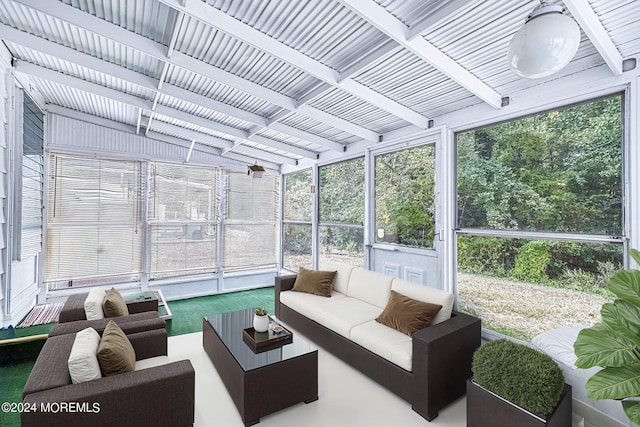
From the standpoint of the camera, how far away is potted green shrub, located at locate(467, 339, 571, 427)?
5.90 ft

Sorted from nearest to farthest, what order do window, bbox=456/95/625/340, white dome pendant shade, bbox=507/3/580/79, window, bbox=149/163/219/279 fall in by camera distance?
white dome pendant shade, bbox=507/3/580/79 < window, bbox=456/95/625/340 < window, bbox=149/163/219/279

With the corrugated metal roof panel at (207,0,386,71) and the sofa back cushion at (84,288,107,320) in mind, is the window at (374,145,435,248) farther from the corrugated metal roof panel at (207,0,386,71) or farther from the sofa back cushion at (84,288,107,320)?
the sofa back cushion at (84,288,107,320)

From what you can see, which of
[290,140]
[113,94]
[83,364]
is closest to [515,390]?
[83,364]

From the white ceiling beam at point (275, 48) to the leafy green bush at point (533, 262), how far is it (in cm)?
198

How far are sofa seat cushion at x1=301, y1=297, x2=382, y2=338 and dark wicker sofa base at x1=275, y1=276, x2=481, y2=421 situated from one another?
17cm

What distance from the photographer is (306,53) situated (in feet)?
8.61

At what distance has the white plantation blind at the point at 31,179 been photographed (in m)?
3.74

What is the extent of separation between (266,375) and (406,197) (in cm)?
282

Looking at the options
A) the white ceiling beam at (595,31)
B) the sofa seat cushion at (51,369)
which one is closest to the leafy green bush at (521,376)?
the white ceiling beam at (595,31)

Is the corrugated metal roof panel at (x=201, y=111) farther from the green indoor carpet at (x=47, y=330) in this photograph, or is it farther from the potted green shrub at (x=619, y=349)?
the potted green shrub at (x=619, y=349)

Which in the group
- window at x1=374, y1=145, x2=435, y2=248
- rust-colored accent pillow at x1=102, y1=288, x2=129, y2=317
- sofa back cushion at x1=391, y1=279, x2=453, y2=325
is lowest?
rust-colored accent pillow at x1=102, y1=288, x2=129, y2=317

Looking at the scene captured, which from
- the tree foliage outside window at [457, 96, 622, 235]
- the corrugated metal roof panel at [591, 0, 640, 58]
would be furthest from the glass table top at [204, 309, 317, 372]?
the corrugated metal roof panel at [591, 0, 640, 58]

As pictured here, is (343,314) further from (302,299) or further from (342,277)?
(342,277)

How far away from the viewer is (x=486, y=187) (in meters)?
3.20
